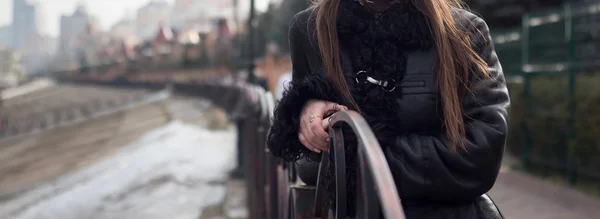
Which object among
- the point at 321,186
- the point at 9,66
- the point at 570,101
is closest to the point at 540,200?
the point at 570,101

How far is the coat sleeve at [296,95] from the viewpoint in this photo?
1.94m

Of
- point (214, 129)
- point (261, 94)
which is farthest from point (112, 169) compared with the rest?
point (261, 94)

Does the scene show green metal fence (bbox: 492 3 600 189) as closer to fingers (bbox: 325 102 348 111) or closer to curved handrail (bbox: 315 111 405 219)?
fingers (bbox: 325 102 348 111)

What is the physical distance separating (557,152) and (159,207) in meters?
4.64

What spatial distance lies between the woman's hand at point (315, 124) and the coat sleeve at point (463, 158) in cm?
21

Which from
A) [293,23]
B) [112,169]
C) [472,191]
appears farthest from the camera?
[112,169]

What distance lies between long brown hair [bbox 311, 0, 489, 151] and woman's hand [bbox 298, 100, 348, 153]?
54mm

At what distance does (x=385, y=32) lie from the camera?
6.12 ft

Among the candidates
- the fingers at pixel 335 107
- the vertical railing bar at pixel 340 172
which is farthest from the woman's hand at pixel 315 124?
the vertical railing bar at pixel 340 172

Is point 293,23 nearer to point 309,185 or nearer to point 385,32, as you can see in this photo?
point 385,32

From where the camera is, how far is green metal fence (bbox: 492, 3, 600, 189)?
799 centimetres

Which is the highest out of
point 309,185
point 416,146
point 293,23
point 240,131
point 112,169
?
point 293,23

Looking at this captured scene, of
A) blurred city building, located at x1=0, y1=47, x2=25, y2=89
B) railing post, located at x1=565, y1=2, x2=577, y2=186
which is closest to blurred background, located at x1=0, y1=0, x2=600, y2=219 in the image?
railing post, located at x1=565, y1=2, x2=577, y2=186

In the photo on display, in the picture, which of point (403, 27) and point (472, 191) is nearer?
point (472, 191)
